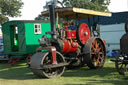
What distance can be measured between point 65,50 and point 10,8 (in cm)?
2586

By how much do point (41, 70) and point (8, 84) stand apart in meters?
0.95

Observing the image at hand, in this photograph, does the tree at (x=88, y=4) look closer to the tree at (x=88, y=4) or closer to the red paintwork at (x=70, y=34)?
the tree at (x=88, y=4)

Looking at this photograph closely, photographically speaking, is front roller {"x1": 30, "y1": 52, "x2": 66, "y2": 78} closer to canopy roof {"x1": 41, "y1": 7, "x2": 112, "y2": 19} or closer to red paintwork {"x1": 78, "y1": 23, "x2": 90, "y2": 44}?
red paintwork {"x1": 78, "y1": 23, "x2": 90, "y2": 44}

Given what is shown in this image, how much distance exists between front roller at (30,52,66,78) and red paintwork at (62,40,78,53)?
60 centimetres

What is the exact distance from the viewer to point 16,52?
10617mm

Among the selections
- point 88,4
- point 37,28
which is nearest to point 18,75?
point 37,28

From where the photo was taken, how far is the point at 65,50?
697cm

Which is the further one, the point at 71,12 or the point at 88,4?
the point at 88,4

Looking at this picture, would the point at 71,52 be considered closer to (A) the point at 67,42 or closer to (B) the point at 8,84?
(A) the point at 67,42

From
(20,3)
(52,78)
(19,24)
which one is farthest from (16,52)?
(20,3)

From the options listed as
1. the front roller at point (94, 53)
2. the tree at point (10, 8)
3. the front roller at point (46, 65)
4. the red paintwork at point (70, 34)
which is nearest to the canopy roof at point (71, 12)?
the red paintwork at point (70, 34)

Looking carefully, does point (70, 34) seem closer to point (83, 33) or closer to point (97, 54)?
point (83, 33)

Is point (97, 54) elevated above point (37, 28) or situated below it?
below

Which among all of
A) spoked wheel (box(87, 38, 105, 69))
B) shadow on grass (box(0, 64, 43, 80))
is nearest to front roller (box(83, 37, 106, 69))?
spoked wheel (box(87, 38, 105, 69))
